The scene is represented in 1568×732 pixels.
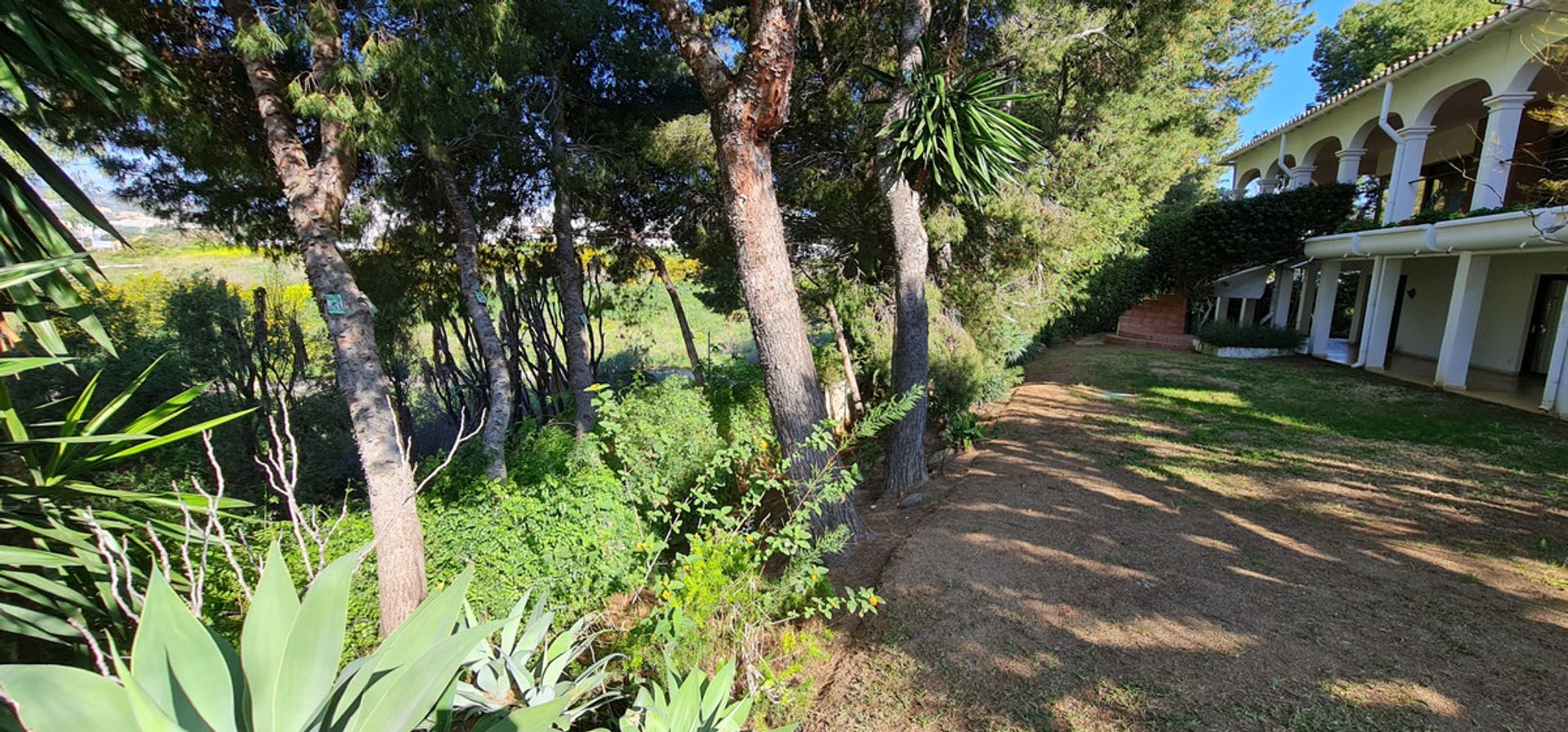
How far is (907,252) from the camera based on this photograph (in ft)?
17.9

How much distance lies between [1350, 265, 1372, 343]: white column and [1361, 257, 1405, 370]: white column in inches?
62.9

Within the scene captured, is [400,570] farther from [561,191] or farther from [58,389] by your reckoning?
Answer: [58,389]

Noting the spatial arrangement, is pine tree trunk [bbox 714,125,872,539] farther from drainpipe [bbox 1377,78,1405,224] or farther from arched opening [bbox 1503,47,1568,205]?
drainpipe [bbox 1377,78,1405,224]

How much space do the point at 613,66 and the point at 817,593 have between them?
6580mm

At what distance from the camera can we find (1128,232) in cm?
1148

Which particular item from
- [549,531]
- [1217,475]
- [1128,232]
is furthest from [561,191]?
[1128,232]

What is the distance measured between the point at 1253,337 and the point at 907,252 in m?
11.3

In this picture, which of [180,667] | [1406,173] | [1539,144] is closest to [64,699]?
[180,667]

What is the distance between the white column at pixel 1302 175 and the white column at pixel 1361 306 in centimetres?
255

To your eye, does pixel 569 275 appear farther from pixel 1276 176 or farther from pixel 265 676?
pixel 1276 176

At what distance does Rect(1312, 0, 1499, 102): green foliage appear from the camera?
50.3 feet

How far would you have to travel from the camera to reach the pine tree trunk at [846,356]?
7.90 meters

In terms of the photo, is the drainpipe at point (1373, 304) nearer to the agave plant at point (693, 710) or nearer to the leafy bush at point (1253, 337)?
the leafy bush at point (1253, 337)

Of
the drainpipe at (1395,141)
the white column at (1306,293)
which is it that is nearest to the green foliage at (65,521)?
the drainpipe at (1395,141)
